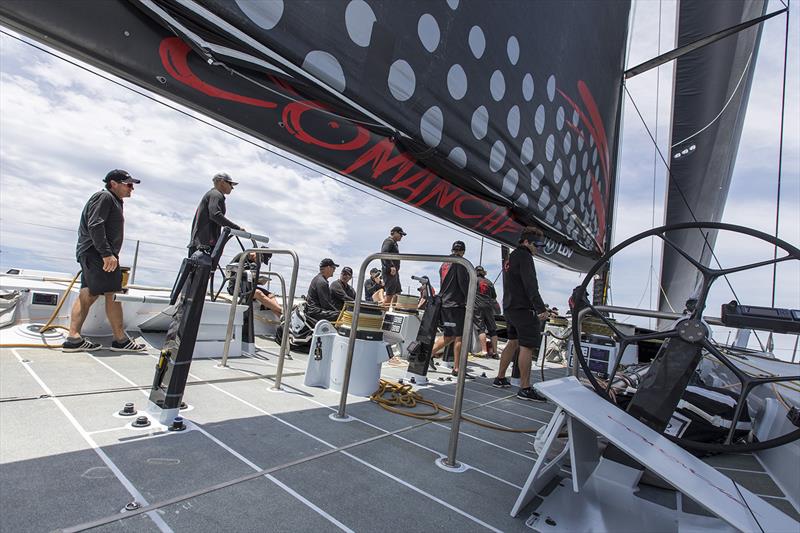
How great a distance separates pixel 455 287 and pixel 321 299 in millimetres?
1523

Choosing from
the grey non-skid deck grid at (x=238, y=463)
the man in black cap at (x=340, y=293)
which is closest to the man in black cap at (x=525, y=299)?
the grey non-skid deck grid at (x=238, y=463)

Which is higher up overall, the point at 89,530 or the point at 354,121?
the point at 354,121

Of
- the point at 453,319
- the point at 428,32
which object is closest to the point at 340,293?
the point at 453,319

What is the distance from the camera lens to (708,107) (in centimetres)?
636

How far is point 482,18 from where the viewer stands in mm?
1724

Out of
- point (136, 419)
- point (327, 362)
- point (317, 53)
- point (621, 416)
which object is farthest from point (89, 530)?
point (327, 362)

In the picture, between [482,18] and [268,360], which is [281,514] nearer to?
[482,18]

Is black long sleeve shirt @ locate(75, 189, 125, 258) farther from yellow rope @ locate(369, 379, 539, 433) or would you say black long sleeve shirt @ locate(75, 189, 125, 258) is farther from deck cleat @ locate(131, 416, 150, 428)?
yellow rope @ locate(369, 379, 539, 433)

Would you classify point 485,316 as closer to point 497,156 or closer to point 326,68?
point 497,156

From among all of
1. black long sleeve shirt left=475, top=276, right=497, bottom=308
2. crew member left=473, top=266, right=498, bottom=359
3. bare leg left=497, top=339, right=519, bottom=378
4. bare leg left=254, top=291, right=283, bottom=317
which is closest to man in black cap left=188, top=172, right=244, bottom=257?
bare leg left=254, top=291, right=283, bottom=317

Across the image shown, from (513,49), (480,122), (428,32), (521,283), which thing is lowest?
(521,283)

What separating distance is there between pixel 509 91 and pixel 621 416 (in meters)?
1.54

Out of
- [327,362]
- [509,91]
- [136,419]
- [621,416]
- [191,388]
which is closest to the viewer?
[621,416]

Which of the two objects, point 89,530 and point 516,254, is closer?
point 89,530
